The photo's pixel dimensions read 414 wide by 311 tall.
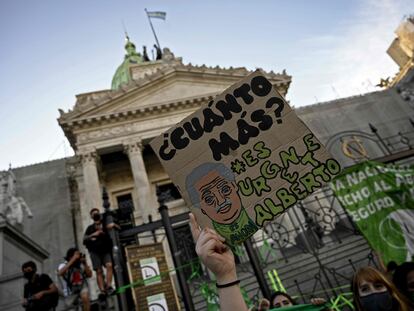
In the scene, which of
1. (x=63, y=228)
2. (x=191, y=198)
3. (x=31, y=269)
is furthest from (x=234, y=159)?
(x=63, y=228)

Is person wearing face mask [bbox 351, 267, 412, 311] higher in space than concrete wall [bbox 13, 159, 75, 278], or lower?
lower

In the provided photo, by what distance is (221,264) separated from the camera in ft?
5.04

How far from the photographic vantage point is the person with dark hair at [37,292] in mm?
4414

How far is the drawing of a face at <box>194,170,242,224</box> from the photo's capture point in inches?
72.3

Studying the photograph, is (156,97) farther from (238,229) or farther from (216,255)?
(216,255)

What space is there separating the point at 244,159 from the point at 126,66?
33732 millimetres

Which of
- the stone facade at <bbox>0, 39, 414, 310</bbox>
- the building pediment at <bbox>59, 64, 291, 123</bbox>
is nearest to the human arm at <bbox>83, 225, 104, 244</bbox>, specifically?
the stone facade at <bbox>0, 39, 414, 310</bbox>

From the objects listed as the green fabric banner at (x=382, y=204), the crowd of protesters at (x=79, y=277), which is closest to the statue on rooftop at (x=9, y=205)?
the crowd of protesters at (x=79, y=277)

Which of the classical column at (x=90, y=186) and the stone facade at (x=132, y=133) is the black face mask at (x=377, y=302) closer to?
the stone facade at (x=132, y=133)

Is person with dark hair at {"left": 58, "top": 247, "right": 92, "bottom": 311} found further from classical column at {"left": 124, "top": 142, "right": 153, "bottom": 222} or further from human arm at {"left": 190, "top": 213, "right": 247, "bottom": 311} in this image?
classical column at {"left": 124, "top": 142, "right": 153, "bottom": 222}

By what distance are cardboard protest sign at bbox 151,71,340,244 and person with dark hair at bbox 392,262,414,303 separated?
1.86 metres

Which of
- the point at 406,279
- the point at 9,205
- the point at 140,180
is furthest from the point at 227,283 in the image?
the point at 140,180

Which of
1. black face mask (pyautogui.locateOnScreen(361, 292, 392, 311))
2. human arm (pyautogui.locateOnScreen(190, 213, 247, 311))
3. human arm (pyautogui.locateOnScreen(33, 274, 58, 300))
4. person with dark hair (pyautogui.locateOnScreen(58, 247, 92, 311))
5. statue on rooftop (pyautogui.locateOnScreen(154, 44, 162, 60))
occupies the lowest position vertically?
black face mask (pyautogui.locateOnScreen(361, 292, 392, 311))

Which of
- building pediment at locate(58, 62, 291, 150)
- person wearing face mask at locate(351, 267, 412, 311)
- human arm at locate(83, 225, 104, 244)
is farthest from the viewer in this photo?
building pediment at locate(58, 62, 291, 150)
